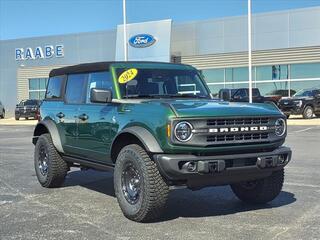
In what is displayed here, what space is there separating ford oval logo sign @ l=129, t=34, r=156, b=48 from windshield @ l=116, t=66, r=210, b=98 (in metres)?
34.4

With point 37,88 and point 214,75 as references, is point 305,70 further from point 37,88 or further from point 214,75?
point 37,88

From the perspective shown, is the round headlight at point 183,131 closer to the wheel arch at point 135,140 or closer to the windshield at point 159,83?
the wheel arch at point 135,140

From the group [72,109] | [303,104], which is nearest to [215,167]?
[72,109]

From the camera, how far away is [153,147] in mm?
6234

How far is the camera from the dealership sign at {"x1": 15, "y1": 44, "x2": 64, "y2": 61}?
50.5 m

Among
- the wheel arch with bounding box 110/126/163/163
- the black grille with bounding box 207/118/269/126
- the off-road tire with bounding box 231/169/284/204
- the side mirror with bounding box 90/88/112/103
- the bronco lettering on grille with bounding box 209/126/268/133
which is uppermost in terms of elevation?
the side mirror with bounding box 90/88/112/103

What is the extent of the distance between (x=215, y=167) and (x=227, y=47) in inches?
1420

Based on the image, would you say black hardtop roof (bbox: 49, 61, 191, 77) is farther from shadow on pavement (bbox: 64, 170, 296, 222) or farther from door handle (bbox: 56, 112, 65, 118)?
shadow on pavement (bbox: 64, 170, 296, 222)

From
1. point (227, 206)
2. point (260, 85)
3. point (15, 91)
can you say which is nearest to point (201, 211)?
point (227, 206)

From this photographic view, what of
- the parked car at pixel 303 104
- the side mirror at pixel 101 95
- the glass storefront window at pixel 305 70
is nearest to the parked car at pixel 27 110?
the glass storefront window at pixel 305 70

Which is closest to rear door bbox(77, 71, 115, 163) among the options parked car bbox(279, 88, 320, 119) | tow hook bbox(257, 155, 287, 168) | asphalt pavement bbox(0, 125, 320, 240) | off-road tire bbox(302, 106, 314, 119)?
asphalt pavement bbox(0, 125, 320, 240)

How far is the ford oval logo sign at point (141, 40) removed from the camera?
42.2 m

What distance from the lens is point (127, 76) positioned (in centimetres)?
746

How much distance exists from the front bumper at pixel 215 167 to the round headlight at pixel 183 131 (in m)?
0.19
